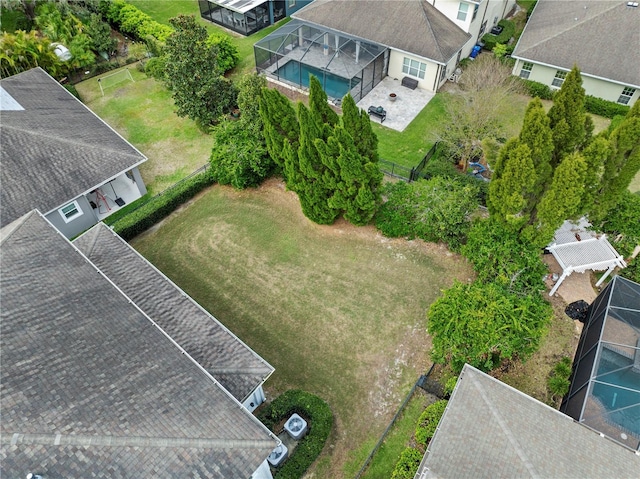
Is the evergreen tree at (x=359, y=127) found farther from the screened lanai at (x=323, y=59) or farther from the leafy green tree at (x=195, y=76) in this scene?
the leafy green tree at (x=195, y=76)

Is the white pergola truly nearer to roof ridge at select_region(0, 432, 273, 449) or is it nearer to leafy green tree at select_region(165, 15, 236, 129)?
roof ridge at select_region(0, 432, 273, 449)

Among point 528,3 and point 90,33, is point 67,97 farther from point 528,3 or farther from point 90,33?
point 528,3

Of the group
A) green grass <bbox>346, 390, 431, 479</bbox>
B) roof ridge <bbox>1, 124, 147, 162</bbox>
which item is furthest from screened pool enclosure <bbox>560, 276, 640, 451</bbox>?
roof ridge <bbox>1, 124, 147, 162</bbox>

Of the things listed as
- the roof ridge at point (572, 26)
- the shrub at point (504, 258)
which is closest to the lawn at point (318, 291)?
the shrub at point (504, 258)

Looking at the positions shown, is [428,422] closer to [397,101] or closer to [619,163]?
[619,163]

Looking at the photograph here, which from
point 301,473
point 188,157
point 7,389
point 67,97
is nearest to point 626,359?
point 301,473

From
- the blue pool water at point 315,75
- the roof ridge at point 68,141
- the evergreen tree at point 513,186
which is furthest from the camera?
the blue pool water at point 315,75
